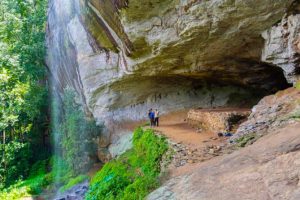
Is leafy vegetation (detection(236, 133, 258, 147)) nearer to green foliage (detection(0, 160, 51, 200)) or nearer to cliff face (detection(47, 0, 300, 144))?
cliff face (detection(47, 0, 300, 144))

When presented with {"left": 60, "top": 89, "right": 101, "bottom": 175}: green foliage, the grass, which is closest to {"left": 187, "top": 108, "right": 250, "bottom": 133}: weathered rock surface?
the grass

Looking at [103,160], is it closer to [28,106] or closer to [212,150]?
[28,106]

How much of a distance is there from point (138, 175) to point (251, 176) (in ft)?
15.6

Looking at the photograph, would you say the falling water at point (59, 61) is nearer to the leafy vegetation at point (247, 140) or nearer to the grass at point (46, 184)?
the grass at point (46, 184)

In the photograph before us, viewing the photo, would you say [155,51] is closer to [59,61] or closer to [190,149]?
[190,149]

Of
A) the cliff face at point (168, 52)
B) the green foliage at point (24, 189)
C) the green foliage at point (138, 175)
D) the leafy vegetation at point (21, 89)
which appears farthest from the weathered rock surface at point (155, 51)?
the green foliage at point (24, 189)

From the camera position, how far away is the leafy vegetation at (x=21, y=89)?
1969 centimetres

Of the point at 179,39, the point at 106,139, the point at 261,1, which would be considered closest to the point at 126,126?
the point at 106,139

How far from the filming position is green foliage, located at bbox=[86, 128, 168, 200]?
25.6ft

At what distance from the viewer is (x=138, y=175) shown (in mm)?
9328

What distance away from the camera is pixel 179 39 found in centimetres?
1280

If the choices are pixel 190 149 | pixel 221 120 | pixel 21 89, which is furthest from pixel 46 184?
pixel 190 149

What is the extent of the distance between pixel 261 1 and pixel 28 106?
16509mm

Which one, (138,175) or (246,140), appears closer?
(246,140)
